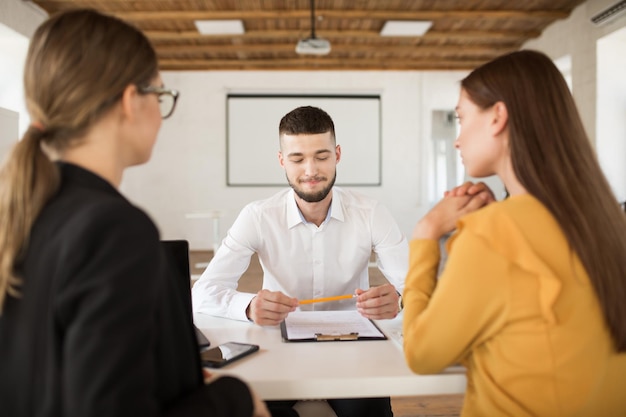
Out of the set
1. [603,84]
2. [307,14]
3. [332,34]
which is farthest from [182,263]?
[332,34]

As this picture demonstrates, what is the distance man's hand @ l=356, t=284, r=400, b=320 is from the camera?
158 centimetres

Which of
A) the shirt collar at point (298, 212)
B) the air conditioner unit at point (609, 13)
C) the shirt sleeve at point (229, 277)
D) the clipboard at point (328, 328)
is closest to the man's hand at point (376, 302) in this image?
the clipboard at point (328, 328)

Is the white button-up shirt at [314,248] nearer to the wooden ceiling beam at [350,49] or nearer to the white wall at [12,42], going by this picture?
the white wall at [12,42]

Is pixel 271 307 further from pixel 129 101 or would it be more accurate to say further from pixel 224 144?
pixel 224 144

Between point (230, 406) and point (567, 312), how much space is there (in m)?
0.62

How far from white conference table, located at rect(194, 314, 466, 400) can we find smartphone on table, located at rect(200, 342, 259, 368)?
1 cm

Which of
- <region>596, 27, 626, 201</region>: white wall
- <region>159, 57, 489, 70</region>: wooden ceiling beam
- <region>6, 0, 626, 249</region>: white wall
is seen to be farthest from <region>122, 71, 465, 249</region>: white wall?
<region>596, 27, 626, 201</region>: white wall

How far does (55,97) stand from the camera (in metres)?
0.76

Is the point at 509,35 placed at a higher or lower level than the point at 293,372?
higher

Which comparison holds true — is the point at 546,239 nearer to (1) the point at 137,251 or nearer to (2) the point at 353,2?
(1) the point at 137,251

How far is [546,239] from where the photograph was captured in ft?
3.12

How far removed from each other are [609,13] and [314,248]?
5721 millimetres

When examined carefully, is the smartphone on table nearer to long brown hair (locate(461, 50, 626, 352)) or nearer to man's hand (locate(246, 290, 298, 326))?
man's hand (locate(246, 290, 298, 326))

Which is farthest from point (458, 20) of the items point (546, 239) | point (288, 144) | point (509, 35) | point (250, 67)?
point (546, 239)
